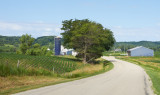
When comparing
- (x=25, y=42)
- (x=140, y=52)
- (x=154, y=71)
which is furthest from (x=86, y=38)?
(x=140, y=52)

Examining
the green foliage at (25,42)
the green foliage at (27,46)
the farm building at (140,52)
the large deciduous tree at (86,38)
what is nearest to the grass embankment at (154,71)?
the large deciduous tree at (86,38)

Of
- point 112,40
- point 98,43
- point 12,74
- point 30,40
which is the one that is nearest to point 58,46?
point 30,40

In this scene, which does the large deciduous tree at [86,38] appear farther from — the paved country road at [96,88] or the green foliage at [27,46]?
the green foliage at [27,46]

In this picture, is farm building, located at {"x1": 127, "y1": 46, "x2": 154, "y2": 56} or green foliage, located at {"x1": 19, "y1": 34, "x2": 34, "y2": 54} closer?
green foliage, located at {"x1": 19, "y1": 34, "x2": 34, "y2": 54}

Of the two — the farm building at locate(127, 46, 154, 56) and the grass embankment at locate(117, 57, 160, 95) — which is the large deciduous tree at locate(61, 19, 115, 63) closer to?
the grass embankment at locate(117, 57, 160, 95)

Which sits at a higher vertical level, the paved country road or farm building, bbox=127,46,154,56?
farm building, bbox=127,46,154,56

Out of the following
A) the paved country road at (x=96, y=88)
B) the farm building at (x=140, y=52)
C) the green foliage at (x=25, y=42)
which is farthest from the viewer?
the farm building at (x=140, y=52)

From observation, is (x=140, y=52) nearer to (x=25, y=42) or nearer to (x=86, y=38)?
(x=25, y=42)

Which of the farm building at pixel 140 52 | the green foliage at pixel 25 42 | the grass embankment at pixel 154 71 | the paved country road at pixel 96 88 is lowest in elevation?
the grass embankment at pixel 154 71

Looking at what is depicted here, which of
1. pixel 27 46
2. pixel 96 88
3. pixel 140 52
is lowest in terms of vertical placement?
pixel 96 88

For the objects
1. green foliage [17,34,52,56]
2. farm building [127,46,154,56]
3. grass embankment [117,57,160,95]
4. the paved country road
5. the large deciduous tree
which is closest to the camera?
the paved country road

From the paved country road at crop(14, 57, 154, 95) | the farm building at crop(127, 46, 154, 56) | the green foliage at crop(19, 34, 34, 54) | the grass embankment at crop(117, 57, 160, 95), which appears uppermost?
the green foliage at crop(19, 34, 34, 54)

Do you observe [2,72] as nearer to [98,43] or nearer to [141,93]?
[141,93]

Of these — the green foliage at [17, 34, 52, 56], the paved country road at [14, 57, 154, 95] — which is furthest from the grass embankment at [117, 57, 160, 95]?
the green foliage at [17, 34, 52, 56]
